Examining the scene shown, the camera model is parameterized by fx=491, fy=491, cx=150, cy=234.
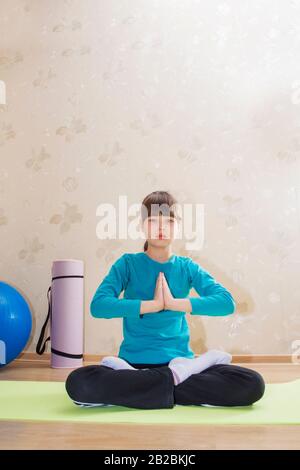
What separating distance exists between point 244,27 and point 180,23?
1.20 feet

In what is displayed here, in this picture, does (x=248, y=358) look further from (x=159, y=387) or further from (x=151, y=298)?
(x=159, y=387)

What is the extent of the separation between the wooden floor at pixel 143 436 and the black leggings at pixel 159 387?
0.50 ft

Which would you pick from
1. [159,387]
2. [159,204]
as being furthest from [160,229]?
[159,387]

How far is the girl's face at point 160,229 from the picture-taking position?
5.16ft

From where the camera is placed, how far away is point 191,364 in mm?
1409

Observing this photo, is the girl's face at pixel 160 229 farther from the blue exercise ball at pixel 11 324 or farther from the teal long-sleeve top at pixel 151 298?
the blue exercise ball at pixel 11 324

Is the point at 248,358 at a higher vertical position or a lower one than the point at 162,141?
lower

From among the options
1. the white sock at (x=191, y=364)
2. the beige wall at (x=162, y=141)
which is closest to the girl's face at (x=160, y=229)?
the white sock at (x=191, y=364)

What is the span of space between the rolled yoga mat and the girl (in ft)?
2.84

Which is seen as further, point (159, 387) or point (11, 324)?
point (11, 324)

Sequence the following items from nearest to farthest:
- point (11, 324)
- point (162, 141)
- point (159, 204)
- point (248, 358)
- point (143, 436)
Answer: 1. point (143, 436)
2. point (159, 204)
3. point (11, 324)
4. point (248, 358)
5. point (162, 141)

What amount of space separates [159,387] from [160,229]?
494 mm

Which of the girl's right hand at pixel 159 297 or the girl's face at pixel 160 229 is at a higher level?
the girl's face at pixel 160 229

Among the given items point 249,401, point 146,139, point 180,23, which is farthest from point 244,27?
point 249,401
